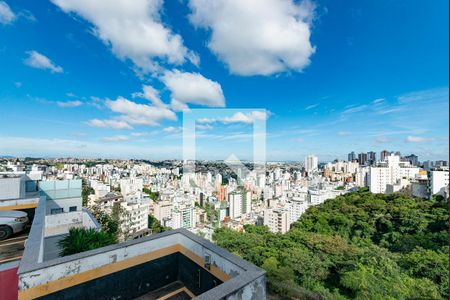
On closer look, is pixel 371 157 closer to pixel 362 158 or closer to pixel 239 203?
pixel 362 158

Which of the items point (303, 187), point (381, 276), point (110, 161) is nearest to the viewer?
point (381, 276)

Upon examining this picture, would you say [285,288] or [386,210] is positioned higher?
[285,288]

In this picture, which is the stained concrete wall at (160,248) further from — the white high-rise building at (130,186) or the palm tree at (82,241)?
the white high-rise building at (130,186)

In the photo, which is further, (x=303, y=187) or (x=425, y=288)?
(x=303, y=187)

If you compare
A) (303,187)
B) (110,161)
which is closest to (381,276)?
(303,187)

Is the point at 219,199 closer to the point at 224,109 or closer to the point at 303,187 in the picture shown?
the point at 303,187
